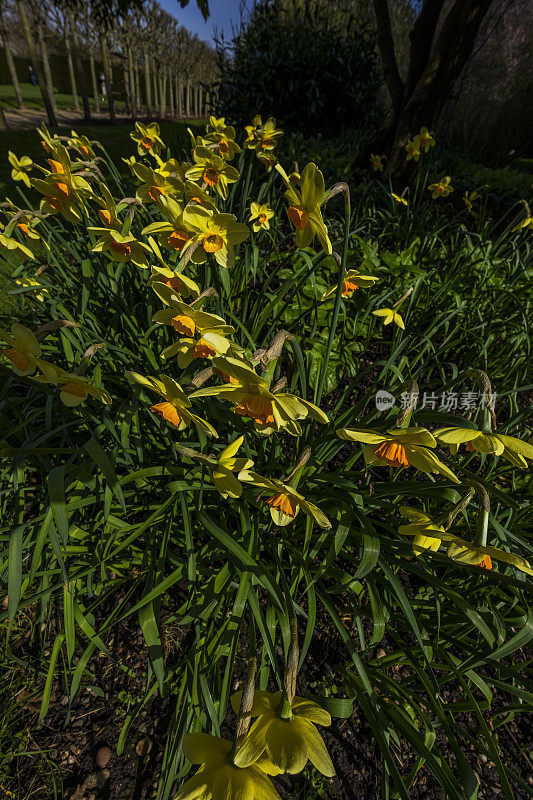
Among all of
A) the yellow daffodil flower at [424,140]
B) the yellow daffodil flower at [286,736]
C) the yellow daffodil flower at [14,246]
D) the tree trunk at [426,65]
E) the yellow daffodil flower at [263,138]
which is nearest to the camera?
the yellow daffodil flower at [286,736]

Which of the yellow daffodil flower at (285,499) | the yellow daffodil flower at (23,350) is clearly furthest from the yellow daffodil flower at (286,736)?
the yellow daffodil flower at (23,350)

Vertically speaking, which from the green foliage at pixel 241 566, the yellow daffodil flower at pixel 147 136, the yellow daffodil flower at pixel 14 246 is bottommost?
Answer: the green foliage at pixel 241 566

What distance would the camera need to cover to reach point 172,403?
3.78 ft

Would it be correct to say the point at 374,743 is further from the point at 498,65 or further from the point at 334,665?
the point at 498,65

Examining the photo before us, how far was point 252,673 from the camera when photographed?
75 cm

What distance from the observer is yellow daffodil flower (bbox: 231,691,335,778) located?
708mm

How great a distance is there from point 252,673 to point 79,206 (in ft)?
6.05

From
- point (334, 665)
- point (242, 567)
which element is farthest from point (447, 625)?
point (242, 567)

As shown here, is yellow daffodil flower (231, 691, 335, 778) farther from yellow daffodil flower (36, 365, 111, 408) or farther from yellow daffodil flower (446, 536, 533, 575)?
yellow daffodil flower (36, 365, 111, 408)

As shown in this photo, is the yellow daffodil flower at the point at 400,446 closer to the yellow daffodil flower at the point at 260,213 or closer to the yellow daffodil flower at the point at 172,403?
the yellow daffodil flower at the point at 172,403

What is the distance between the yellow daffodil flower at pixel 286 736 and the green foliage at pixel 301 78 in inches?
326

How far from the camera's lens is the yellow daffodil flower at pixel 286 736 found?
2.32 feet

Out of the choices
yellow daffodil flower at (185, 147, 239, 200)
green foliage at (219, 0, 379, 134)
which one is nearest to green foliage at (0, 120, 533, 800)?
yellow daffodil flower at (185, 147, 239, 200)

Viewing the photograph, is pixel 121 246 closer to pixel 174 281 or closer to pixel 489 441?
pixel 174 281
